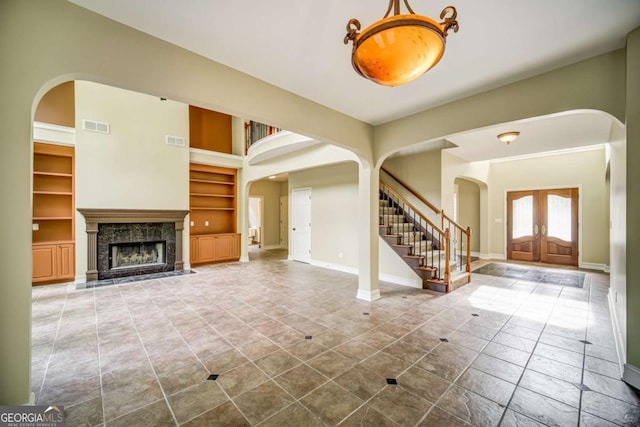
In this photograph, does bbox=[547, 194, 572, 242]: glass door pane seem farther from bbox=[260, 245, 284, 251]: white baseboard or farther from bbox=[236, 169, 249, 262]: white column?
bbox=[260, 245, 284, 251]: white baseboard

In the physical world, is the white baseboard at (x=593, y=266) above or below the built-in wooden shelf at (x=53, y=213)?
below

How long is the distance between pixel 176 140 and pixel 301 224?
4044 millimetres

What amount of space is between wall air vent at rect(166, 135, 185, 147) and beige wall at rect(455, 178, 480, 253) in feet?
29.7

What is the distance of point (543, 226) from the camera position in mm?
7855

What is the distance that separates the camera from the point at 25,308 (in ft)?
5.86

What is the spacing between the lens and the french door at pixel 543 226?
739cm

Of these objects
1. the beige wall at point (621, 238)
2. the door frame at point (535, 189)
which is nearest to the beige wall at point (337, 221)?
the beige wall at point (621, 238)

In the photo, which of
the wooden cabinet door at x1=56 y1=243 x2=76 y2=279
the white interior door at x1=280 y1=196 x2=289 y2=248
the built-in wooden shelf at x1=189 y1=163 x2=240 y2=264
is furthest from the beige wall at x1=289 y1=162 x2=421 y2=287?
the wooden cabinet door at x1=56 y1=243 x2=76 y2=279

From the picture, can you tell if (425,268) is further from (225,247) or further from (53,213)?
(53,213)

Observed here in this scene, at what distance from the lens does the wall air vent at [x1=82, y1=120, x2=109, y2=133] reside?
17.8 ft

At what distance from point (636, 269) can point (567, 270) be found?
6.07 metres

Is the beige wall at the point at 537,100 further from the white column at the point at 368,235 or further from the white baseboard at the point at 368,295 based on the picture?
the white baseboard at the point at 368,295

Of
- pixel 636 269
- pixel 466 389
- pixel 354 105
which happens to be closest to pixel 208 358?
pixel 466 389

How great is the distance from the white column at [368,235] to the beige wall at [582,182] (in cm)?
645
